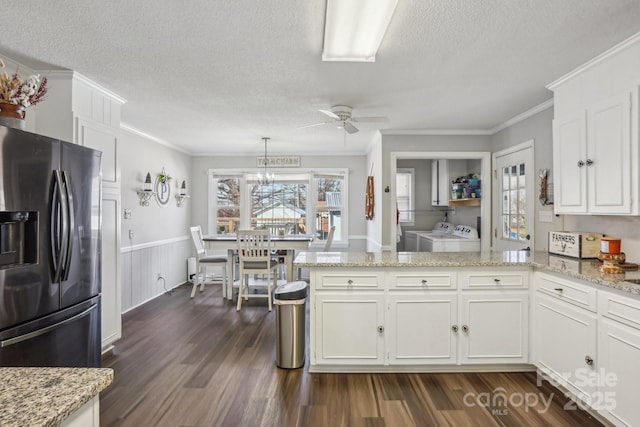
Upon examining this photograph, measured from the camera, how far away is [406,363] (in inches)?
105

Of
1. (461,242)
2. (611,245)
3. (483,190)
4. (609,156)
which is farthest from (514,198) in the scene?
(609,156)

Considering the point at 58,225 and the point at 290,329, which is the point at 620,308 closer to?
the point at 290,329

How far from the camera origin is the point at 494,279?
2.66 m

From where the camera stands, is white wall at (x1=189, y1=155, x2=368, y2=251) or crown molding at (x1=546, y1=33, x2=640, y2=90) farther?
white wall at (x1=189, y1=155, x2=368, y2=251)

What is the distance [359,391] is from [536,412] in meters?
1.13

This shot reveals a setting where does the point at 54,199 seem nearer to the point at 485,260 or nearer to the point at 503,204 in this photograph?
the point at 485,260

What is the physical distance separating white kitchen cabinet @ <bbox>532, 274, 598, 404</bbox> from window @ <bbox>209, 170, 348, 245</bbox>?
13.6 feet

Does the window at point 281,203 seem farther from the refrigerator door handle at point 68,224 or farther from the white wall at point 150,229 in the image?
the refrigerator door handle at point 68,224

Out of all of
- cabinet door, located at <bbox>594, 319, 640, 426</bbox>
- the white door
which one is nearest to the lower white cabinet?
cabinet door, located at <bbox>594, 319, 640, 426</bbox>

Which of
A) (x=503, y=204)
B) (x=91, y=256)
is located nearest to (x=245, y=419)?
(x=91, y=256)

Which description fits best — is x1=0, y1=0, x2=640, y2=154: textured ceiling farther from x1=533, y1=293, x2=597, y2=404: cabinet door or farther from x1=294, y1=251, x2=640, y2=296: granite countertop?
x1=533, y1=293, x2=597, y2=404: cabinet door

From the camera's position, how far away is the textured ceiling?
1.90 meters

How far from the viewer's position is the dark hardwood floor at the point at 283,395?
214cm

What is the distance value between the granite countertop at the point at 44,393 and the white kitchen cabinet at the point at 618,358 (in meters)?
2.37
